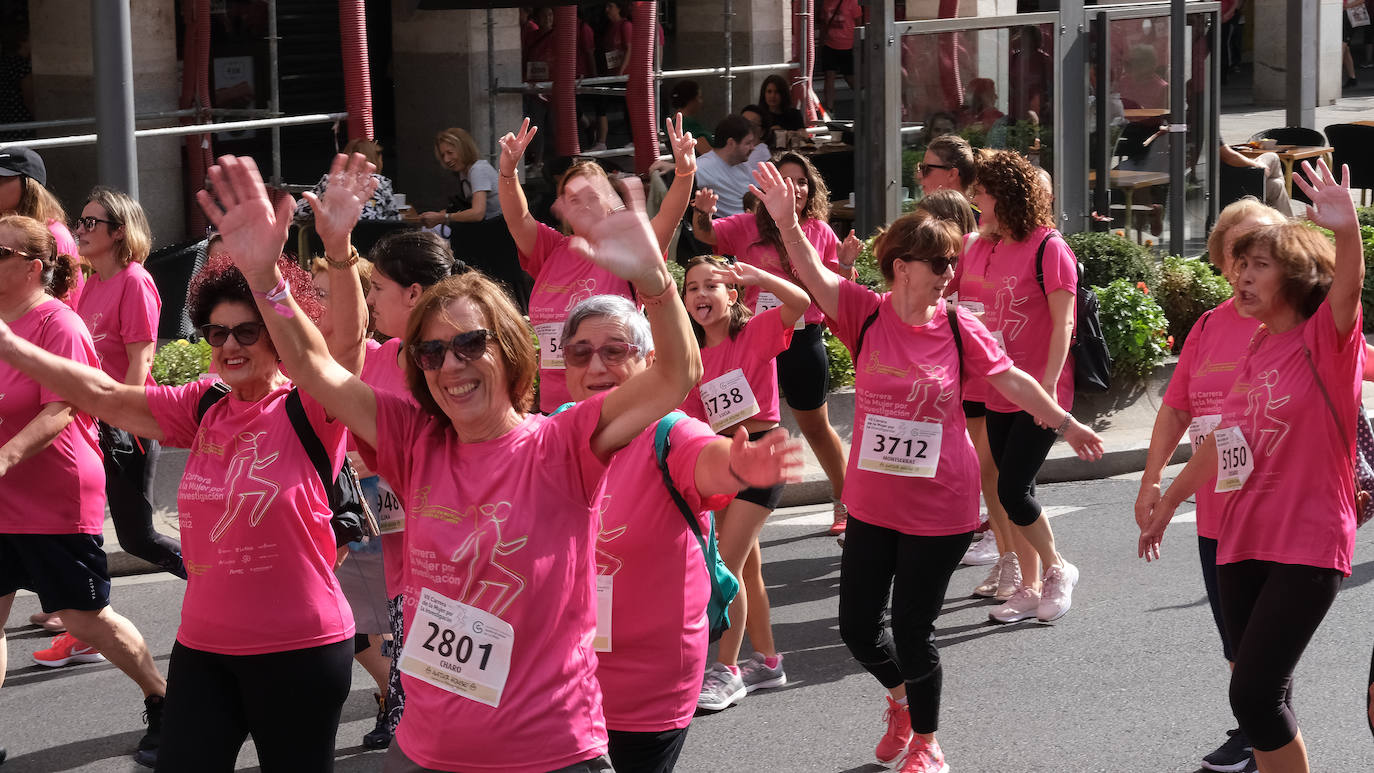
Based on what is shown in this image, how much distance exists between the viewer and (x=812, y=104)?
1831cm

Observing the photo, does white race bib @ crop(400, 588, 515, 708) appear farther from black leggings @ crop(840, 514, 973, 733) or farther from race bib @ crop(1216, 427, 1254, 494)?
race bib @ crop(1216, 427, 1254, 494)

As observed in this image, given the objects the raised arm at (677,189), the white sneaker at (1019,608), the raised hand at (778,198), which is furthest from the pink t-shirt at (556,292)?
the white sneaker at (1019,608)

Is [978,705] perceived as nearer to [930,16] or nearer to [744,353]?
[744,353]

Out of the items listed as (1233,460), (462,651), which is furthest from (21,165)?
(1233,460)

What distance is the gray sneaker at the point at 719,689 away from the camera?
5.98m

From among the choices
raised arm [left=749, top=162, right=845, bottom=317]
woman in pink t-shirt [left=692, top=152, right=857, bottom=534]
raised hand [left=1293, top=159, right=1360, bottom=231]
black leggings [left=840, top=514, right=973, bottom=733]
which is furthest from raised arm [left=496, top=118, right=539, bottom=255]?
raised hand [left=1293, top=159, right=1360, bottom=231]

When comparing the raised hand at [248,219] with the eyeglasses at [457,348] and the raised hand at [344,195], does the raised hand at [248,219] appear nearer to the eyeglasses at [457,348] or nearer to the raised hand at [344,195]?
the raised hand at [344,195]

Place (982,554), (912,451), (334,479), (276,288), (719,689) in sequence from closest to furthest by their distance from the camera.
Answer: (276,288) < (334,479) < (912,451) < (719,689) < (982,554)

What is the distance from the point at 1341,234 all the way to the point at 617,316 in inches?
70.1

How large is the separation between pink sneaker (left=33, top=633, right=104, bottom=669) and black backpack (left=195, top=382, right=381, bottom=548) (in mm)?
2326

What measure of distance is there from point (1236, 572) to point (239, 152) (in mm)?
14375

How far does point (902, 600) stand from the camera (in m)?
5.16

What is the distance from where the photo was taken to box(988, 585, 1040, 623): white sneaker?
698 cm

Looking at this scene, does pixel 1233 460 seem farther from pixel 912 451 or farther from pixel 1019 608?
pixel 1019 608
